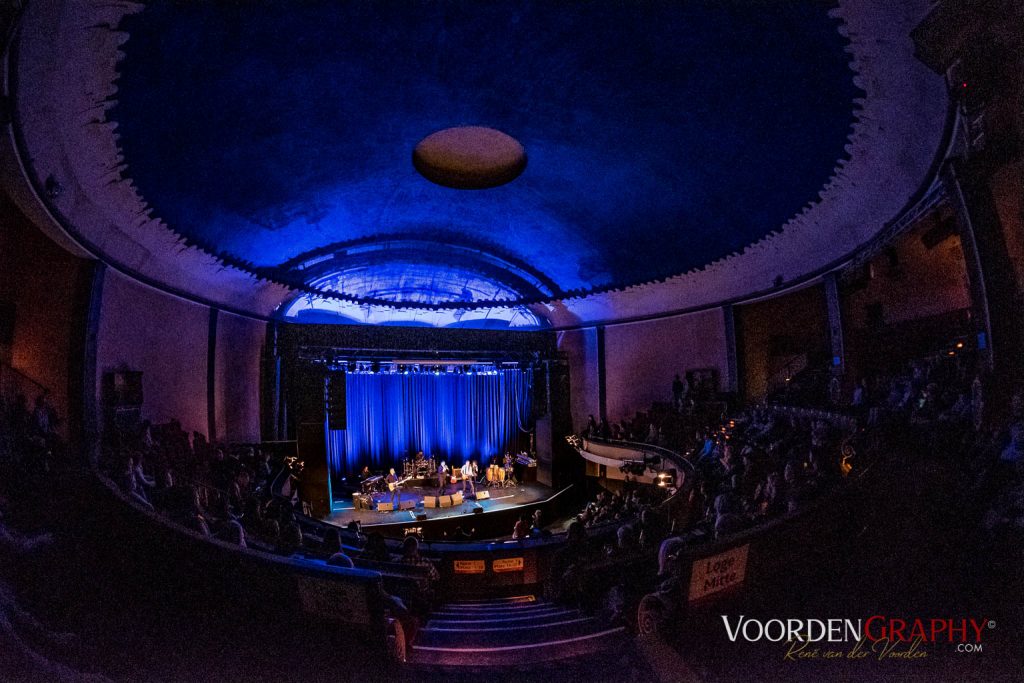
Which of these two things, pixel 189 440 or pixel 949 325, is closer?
pixel 949 325

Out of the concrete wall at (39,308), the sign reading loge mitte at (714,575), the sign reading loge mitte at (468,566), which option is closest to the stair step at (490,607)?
the sign reading loge mitte at (468,566)

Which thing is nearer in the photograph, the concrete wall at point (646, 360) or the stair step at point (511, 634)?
the stair step at point (511, 634)

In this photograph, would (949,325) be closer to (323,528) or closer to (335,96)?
(335,96)

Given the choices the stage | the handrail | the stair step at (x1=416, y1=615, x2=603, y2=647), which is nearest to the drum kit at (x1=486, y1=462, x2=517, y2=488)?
the stage

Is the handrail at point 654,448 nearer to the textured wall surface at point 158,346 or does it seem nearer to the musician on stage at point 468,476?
the musician on stage at point 468,476

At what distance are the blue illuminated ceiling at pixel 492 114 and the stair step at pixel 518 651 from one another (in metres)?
5.60

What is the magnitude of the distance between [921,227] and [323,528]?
1089 centimetres

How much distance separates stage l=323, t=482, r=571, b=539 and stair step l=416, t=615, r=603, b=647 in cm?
815

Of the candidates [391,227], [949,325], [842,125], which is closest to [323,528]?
[391,227]

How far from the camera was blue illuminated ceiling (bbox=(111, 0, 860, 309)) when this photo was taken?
3705mm

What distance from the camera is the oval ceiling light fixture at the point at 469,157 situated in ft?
19.9

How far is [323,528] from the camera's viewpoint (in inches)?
313

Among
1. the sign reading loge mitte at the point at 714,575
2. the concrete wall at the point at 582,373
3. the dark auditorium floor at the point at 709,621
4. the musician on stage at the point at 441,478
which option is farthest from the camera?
the musician on stage at the point at 441,478

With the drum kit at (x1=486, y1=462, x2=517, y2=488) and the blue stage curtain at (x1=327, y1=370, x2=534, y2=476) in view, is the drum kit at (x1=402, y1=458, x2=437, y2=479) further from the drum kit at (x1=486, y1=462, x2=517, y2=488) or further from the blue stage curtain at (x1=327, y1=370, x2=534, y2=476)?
the drum kit at (x1=486, y1=462, x2=517, y2=488)
